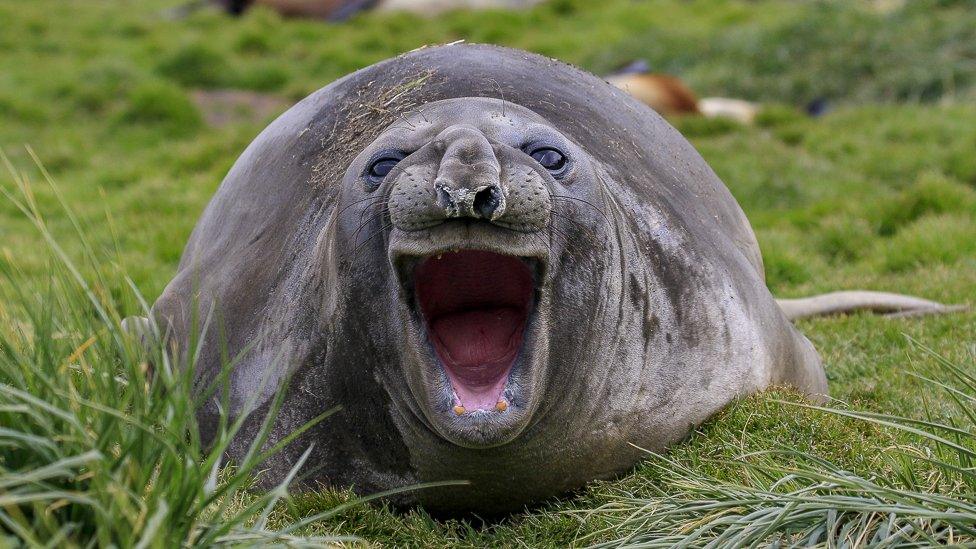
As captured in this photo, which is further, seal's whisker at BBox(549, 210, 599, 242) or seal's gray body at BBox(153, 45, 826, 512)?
seal's gray body at BBox(153, 45, 826, 512)

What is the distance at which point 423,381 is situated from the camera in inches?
134

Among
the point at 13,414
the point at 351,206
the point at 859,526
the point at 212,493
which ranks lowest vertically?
the point at 859,526

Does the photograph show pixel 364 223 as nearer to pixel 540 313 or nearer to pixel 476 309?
pixel 476 309

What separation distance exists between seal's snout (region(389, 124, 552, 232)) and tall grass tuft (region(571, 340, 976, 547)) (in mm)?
813

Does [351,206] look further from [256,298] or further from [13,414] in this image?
[13,414]

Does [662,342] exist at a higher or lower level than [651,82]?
lower

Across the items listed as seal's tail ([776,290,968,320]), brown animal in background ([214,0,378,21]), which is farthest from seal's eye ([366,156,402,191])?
brown animal in background ([214,0,378,21])

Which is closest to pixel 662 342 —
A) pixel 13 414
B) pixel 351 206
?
pixel 351 206

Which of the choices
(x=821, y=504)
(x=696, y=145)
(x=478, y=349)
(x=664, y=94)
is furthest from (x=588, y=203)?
(x=664, y=94)

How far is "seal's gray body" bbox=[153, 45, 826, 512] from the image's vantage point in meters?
3.65

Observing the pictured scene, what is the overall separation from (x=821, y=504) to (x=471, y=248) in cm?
103

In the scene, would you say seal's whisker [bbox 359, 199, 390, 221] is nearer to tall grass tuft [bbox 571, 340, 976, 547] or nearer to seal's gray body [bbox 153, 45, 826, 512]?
seal's gray body [bbox 153, 45, 826, 512]

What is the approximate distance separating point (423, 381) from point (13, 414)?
1130 mm

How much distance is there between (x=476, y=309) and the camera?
142 inches
